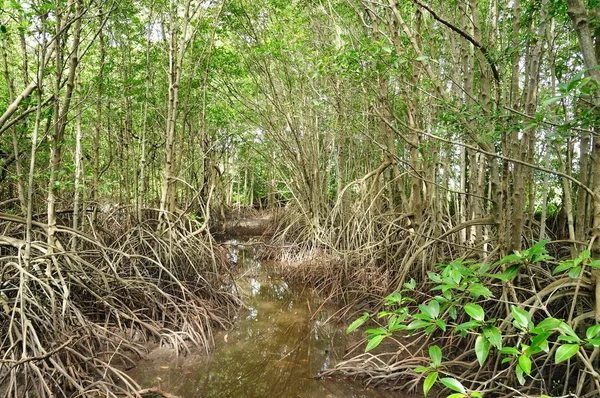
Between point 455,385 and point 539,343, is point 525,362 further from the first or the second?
point 455,385

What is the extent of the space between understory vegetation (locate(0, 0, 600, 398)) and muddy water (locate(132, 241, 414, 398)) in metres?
0.21

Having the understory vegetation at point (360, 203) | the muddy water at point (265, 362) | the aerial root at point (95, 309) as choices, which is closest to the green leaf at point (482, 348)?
the understory vegetation at point (360, 203)

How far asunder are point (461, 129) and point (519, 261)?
1243mm

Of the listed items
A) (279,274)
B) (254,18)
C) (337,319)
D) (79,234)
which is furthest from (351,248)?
(254,18)

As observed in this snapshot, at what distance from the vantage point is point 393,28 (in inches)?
152

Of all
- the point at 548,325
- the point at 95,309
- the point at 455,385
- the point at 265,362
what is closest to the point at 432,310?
the point at 455,385

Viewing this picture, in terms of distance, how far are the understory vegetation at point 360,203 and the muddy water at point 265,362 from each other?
0.69ft

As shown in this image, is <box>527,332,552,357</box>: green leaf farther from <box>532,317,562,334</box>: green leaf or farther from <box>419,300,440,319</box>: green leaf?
<box>419,300,440,319</box>: green leaf

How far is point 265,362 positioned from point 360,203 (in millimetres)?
2844

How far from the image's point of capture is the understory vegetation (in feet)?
6.95

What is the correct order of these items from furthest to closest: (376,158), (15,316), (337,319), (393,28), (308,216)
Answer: (376,158)
(308,216)
(337,319)
(393,28)
(15,316)

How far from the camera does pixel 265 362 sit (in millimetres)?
3295

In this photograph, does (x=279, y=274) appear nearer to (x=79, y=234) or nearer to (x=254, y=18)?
(x=79, y=234)

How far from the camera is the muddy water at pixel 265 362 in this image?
280 centimetres
